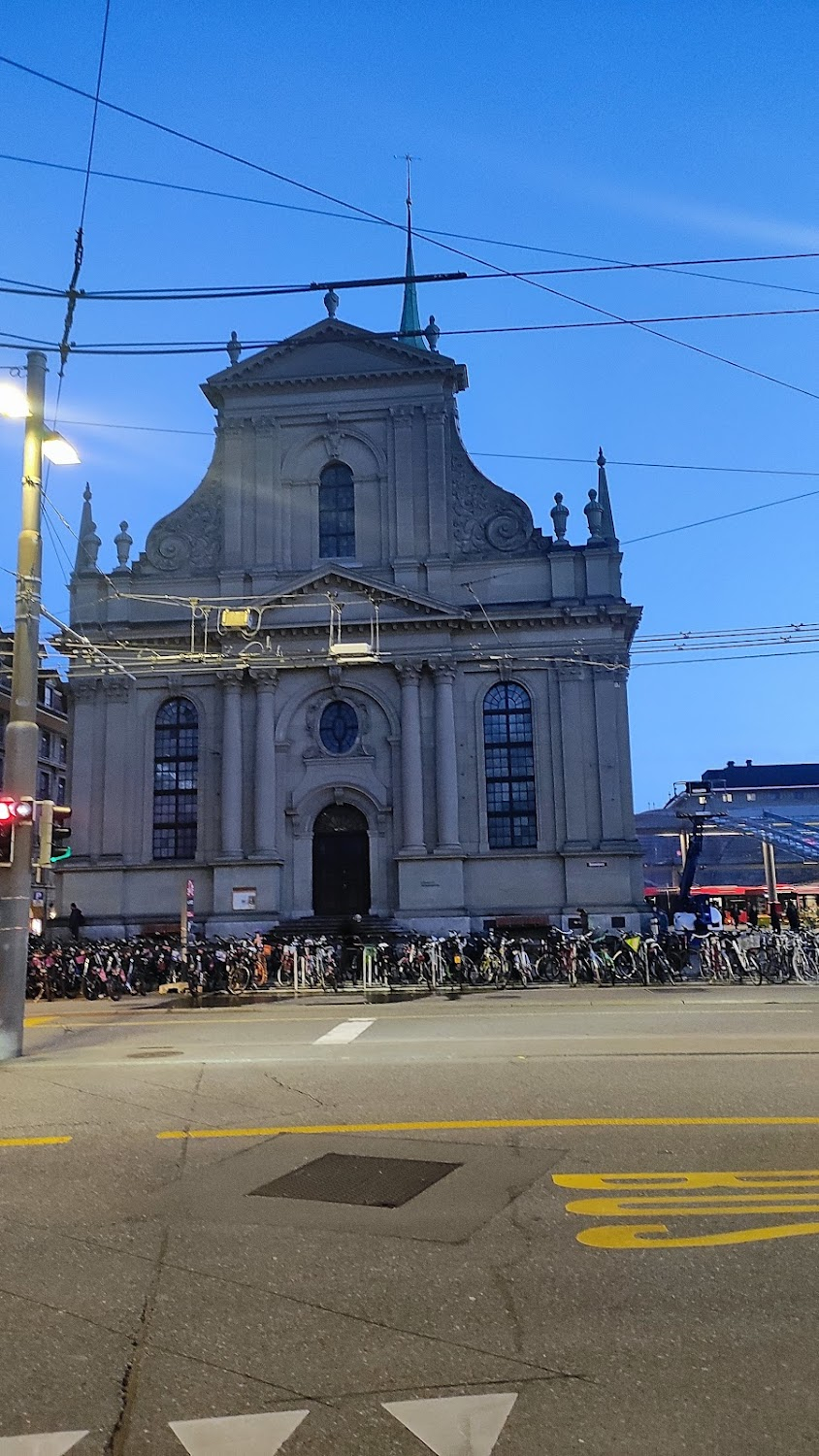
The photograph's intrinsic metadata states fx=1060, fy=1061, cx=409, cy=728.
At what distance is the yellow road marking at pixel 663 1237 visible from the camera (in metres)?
5.23

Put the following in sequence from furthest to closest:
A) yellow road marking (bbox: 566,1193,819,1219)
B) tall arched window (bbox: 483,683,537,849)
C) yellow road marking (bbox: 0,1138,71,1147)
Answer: tall arched window (bbox: 483,683,537,849), yellow road marking (bbox: 0,1138,71,1147), yellow road marking (bbox: 566,1193,819,1219)

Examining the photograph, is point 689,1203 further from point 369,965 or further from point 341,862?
point 341,862

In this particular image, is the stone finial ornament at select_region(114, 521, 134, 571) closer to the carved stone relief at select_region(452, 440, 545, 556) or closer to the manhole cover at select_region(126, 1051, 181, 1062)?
the carved stone relief at select_region(452, 440, 545, 556)

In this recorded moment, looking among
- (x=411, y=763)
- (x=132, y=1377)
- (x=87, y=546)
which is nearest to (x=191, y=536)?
(x=87, y=546)

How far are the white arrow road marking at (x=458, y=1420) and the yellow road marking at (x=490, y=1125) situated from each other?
4.29 metres

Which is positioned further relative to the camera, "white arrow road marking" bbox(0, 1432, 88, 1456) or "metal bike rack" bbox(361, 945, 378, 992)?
"metal bike rack" bbox(361, 945, 378, 992)

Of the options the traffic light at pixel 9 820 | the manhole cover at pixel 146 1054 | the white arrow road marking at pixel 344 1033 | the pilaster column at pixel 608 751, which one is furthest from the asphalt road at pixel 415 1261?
the pilaster column at pixel 608 751

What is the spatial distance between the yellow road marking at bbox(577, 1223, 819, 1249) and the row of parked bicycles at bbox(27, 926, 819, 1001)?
18833 millimetres

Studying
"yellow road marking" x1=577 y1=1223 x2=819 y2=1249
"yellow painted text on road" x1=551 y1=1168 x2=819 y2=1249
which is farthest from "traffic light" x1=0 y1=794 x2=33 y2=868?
"yellow road marking" x1=577 y1=1223 x2=819 y2=1249

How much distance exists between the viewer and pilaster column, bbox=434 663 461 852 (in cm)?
3319

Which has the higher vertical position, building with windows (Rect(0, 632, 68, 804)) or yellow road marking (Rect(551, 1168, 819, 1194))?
building with windows (Rect(0, 632, 68, 804))

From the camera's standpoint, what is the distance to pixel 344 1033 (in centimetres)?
1445

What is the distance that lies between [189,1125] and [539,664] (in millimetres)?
27182

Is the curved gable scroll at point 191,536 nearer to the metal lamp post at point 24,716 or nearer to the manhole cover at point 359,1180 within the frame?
the metal lamp post at point 24,716
